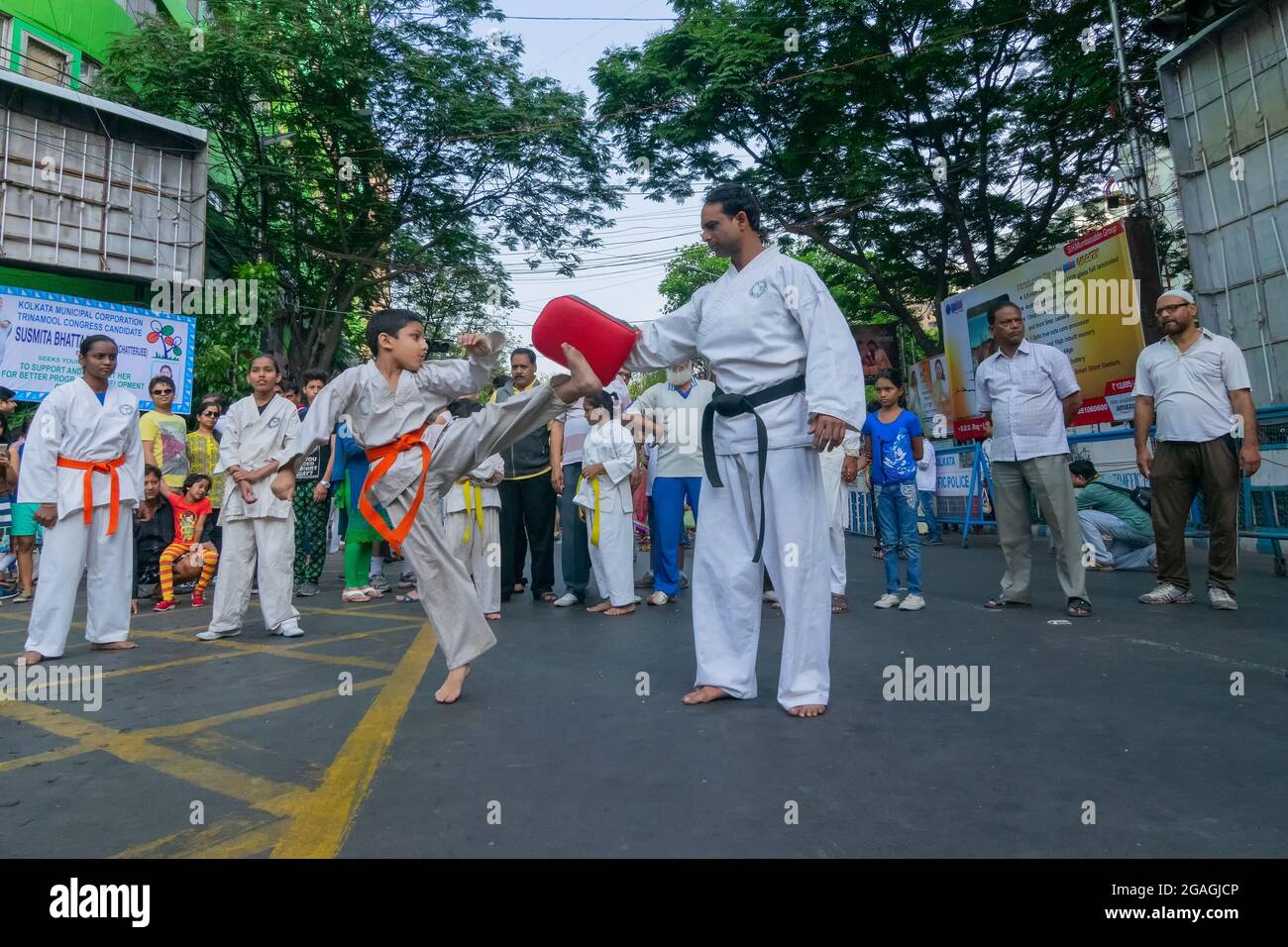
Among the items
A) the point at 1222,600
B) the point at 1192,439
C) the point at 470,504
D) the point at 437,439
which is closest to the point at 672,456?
the point at 470,504

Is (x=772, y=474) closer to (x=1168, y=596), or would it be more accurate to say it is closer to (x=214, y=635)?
(x=1168, y=596)

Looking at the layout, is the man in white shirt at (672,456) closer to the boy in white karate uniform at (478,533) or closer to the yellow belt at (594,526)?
the yellow belt at (594,526)

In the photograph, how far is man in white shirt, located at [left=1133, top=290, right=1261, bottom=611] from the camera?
19.8ft

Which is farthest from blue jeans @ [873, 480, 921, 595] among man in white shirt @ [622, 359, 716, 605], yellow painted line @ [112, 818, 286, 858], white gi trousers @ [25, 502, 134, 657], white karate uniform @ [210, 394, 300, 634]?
white gi trousers @ [25, 502, 134, 657]

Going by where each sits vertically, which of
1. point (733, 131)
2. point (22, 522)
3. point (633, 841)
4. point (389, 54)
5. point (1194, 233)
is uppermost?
point (389, 54)

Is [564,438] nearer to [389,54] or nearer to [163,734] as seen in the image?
[163,734]

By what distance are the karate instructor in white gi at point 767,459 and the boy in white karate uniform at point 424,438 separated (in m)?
0.81

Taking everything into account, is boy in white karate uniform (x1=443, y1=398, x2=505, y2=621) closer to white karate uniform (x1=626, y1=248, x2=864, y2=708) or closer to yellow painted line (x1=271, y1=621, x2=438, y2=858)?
yellow painted line (x1=271, y1=621, x2=438, y2=858)

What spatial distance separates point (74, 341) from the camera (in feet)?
43.5

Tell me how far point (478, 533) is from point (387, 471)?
2.56 meters

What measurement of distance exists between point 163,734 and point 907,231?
1740cm

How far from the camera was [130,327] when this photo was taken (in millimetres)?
13852

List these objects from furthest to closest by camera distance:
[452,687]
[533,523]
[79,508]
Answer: [533,523] < [79,508] < [452,687]

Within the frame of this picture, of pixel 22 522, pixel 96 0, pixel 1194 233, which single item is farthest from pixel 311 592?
pixel 96 0
